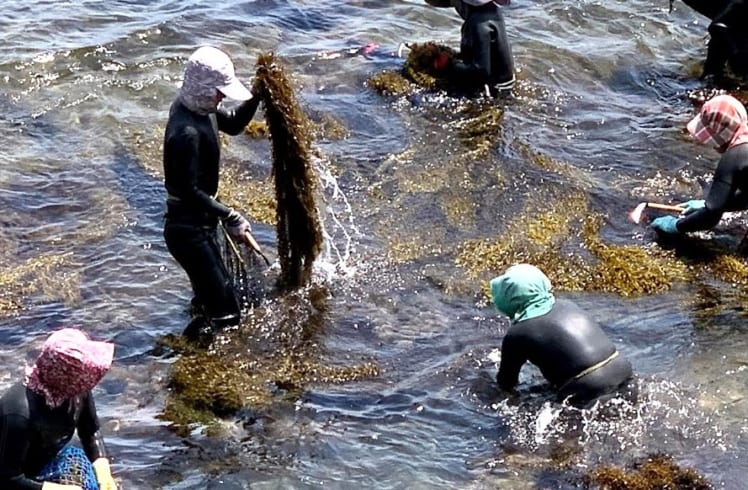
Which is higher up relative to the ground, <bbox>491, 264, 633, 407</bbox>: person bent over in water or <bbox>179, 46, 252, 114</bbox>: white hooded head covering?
<bbox>179, 46, 252, 114</bbox>: white hooded head covering

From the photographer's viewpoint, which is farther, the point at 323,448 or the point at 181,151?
the point at 181,151

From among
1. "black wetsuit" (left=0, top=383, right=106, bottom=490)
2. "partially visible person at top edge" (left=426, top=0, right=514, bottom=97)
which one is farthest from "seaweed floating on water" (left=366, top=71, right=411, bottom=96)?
"black wetsuit" (left=0, top=383, right=106, bottom=490)

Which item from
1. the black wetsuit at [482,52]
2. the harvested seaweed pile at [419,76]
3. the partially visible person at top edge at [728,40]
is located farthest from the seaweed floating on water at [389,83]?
the partially visible person at top edge at [728,40]

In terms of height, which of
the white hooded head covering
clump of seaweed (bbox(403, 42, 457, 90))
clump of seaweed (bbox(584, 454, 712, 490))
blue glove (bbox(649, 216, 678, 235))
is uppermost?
the white hooded head covering

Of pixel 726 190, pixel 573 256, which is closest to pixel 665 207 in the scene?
pixel 726 190

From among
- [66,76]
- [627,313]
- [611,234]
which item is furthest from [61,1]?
[627,313]

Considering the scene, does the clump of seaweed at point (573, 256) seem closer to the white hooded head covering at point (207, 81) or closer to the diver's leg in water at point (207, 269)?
the diver's leg in water at point (207, 269)

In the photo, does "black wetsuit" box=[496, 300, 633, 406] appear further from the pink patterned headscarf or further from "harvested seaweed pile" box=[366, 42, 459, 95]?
"harvested seaweed pile" box=[366, 42, 459, 95]

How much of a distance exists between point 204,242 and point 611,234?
14.6ft

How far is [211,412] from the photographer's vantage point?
8.31 m

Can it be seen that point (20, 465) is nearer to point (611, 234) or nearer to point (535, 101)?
point (611, 234)

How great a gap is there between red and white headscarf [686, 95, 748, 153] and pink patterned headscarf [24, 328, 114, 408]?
6428 millimetres

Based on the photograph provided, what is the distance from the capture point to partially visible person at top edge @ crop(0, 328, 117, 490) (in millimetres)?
5672

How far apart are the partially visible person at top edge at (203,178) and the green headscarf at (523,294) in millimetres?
2391
